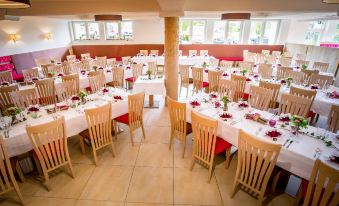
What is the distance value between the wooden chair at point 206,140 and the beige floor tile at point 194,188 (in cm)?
16

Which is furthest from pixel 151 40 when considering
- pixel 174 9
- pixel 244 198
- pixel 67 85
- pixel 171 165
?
pixel 244 198

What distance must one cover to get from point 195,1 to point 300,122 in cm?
521

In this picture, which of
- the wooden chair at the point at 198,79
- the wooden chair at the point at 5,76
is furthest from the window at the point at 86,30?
the wooden chair at the point at 198,79

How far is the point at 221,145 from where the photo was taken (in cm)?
347

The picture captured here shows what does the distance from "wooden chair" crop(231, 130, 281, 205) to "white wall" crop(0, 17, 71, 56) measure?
10687 millimetres

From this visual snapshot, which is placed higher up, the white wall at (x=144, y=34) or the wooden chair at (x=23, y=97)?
the white wall at (x=144, y=34)

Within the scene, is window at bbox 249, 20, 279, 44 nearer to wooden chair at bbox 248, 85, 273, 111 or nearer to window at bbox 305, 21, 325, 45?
window at bbox 305, 21, 325, 45

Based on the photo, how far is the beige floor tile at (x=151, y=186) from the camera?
314 centimetres

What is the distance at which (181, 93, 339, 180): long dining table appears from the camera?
8.66ft

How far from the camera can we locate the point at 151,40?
43.3 ft

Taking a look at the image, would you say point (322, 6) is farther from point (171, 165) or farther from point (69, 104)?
point (69, 104)

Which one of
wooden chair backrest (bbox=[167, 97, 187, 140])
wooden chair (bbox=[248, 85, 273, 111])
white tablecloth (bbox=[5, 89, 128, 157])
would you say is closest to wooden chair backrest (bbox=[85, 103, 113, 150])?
white tablecloth (bbox=[5, 89, 128, 157])

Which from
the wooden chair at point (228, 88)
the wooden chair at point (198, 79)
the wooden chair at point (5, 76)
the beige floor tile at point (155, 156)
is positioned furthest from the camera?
the wooden chair at point (198, 79)

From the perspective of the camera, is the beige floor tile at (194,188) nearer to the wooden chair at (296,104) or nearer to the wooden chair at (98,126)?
the wooden chair at (98,126)
